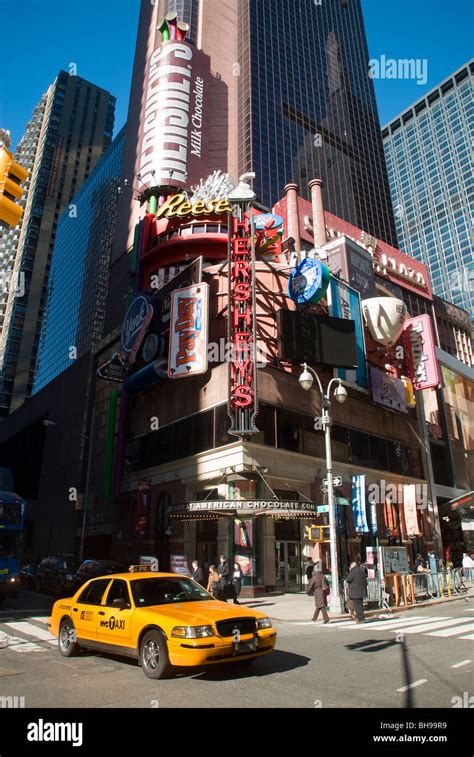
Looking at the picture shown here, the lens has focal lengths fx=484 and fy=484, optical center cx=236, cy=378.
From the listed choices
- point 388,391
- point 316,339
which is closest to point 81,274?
point 388,391

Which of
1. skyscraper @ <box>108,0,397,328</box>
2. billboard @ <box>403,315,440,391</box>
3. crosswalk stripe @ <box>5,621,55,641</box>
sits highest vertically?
skyscraper @ <box>108,0,397,328</box>

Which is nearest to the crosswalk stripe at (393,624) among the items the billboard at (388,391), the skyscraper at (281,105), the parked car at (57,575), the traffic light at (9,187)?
the traffic light at (9,187)

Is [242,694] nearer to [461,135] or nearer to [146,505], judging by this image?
[146,505]

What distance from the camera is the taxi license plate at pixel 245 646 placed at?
298 inches

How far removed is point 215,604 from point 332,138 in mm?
105699

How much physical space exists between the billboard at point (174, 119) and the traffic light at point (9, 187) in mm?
46447

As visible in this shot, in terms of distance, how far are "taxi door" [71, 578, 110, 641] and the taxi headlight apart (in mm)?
2585

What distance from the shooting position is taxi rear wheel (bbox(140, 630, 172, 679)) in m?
7.54

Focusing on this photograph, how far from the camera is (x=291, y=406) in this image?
28.8 m

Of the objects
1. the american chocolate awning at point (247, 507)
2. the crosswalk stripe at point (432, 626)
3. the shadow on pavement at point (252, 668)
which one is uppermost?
the american chocolate awning at point (247, 507)

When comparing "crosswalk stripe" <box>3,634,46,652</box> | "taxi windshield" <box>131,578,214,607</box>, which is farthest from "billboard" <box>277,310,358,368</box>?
"taxi windshield" <box>131,578,214,607</box>

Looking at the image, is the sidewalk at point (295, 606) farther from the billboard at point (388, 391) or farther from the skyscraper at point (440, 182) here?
the skyscraper at point (440, 182)

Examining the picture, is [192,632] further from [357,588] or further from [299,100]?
[299,100]

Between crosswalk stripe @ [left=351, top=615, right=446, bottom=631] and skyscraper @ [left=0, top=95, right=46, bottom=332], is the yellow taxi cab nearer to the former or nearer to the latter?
crosswalk stripe @ [left=351, top=615, right=446, bottom=631]
